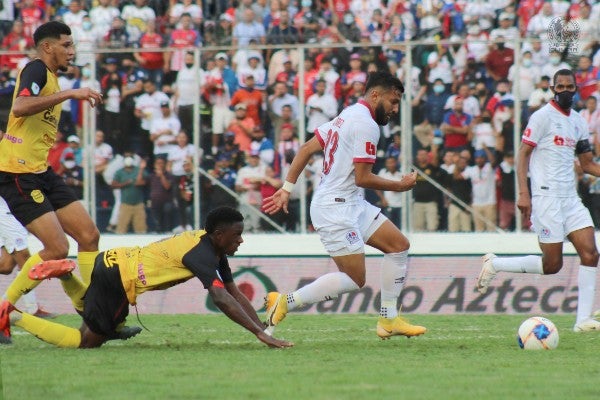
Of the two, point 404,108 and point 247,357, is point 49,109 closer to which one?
point 247,357

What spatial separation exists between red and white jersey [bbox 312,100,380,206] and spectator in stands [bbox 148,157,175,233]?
7.31 meters

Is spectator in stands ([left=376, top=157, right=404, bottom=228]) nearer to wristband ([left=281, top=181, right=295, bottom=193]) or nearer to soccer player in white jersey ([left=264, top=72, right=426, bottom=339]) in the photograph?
soccer player in white jersey ([left=264, top=72, right=426, bottom=339])

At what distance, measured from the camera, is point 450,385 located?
680 centimetres

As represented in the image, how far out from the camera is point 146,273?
8789 mm

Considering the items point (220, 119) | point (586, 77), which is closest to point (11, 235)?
point (220, 119)

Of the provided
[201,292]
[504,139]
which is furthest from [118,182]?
[504,139]

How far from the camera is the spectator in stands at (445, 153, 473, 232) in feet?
53.0

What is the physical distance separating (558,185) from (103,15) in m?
10.9

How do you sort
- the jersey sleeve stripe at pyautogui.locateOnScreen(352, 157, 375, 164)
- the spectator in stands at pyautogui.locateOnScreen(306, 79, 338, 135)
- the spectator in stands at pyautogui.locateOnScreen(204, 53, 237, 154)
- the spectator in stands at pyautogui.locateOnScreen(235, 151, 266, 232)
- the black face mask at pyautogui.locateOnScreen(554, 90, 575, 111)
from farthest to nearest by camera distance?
the spectator in stands at pyautogui.locateOnScreen(204, 53, 237, 154), the spectator in stands at pyautogui.locateOnScreen(235, 151, 266, 232), the spectator in stands at pyautogui.locateOnScreen(306, 79, 338, 135), the black face mask at pyautogui.locateOnScreen(554, 90, 575, 111), the jersey sleeve stripe at pyautogui.locateOnScreen(352, 157, 375, 164)

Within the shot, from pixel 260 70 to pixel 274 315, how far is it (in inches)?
319

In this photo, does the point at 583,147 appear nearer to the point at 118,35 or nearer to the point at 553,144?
the point at 553,144

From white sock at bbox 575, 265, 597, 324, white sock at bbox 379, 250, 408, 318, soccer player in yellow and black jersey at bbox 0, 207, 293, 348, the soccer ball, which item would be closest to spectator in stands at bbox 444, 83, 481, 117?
white sock at bbox 575, 265, 597, 324

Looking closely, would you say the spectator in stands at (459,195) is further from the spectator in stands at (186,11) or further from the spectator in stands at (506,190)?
the spectator in stands at (186,11)

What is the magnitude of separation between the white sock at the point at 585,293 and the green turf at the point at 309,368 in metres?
0.28
